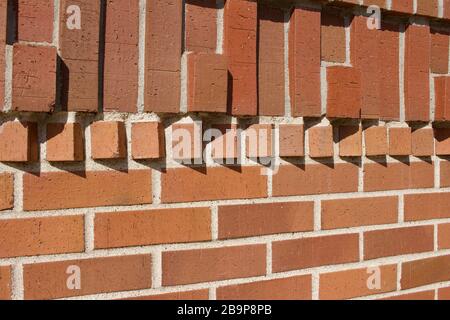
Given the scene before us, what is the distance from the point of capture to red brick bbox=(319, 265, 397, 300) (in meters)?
1.27

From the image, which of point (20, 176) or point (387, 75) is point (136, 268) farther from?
point (387, 75)

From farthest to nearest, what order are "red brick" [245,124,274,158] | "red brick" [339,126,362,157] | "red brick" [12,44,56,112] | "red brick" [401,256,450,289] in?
"red brick" [401,256,450,289], "red brick" [339,126,362,157], "red brick" [245,124,274,158], "red brick" [12,44,56,112]

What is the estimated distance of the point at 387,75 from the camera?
1354 millimetres

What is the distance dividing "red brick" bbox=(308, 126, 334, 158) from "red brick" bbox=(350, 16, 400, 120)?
126 mm

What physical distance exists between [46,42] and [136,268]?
50 centimetres

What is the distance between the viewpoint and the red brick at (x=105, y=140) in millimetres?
1033

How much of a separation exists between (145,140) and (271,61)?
370 mm

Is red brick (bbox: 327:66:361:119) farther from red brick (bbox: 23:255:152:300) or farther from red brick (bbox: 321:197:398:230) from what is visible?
red brick (bbox: 23:255:152:300)

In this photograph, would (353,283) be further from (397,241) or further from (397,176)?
(397,176)

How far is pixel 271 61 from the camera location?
121 centimetres

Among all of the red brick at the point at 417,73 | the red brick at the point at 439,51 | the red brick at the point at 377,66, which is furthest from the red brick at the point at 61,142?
the red brick at the point at 439,51

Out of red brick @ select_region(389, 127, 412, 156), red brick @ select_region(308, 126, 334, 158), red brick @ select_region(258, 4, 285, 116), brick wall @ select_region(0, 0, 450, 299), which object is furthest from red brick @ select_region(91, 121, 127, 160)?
red brick @ select_region(389, 127, 412, 156)
